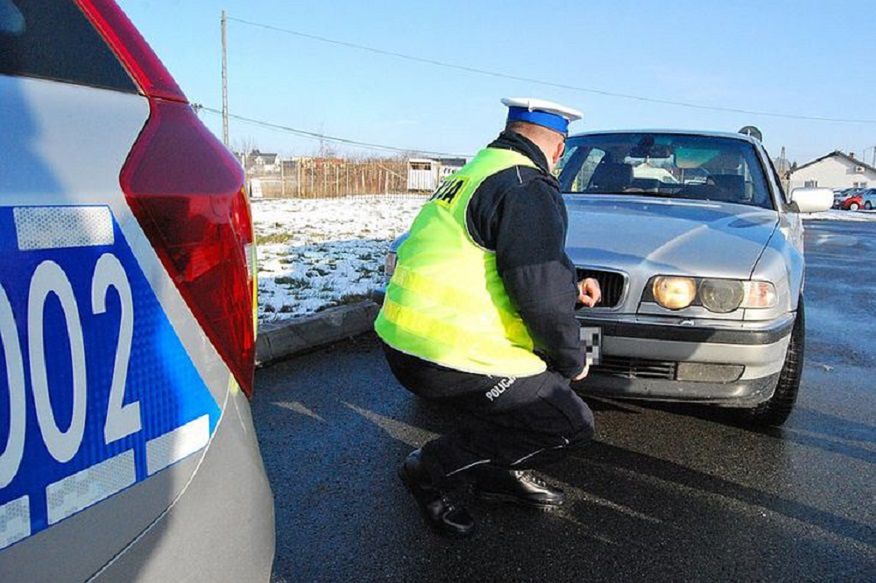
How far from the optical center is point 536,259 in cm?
219

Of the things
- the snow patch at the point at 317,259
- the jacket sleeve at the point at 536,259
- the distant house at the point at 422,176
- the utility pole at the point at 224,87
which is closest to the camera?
the jacket sleeve at the point at 536,259

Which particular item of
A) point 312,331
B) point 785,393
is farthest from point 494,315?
point 312,331

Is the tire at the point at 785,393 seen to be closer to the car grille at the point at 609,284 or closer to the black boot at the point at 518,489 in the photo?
the car grille at the point at 609,284

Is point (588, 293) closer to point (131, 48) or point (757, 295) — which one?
point (757, 295)

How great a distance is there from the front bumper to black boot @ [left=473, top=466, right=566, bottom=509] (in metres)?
0.59

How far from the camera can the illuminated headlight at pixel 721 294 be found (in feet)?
10.2

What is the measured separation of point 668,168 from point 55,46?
14.5 ft

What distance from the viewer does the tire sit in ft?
11.6

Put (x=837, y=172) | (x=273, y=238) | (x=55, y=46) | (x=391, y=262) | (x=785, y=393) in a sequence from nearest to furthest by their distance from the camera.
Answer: (x=55, y=46), (x=785, y=393), (x=391, y=262), (x=273, y=238), (x=837, y=172)

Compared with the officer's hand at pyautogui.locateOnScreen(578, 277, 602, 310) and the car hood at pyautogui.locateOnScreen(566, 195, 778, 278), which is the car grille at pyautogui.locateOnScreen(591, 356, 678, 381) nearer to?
the car hood at pyautogui.locateOnScreen(566, 195, 778, 278)

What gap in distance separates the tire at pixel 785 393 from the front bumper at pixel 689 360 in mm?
351

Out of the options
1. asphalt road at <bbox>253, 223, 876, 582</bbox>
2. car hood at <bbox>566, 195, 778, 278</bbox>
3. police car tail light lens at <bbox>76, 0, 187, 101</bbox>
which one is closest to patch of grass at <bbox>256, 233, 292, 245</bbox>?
asphalt road at <bbox>253, 223, 876, 582</bbox>

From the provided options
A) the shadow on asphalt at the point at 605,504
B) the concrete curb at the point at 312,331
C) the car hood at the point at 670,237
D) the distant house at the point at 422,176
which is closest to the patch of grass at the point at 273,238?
the concrete curb at the point at 312,331

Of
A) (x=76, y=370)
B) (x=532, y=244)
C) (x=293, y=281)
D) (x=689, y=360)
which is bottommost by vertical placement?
(x=293, y=281)
